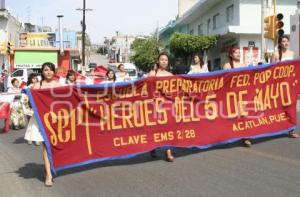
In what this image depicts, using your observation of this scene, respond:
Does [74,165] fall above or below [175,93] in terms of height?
below

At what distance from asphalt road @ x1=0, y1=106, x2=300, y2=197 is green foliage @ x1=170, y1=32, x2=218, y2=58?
28.8 meters

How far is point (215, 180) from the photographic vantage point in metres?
6.48

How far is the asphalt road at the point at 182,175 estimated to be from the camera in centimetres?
609

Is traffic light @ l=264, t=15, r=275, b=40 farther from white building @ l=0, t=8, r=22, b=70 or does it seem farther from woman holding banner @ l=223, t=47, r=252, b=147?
white building @ l=0, t=8, r=22, b=70

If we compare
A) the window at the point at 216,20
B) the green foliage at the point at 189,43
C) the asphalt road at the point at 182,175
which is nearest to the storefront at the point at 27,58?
the green foliage at the point at 189,43

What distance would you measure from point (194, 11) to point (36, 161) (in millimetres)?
34932

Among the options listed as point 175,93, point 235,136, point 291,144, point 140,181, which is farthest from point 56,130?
point 291,144

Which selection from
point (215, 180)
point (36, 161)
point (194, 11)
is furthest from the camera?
point (194, 11)

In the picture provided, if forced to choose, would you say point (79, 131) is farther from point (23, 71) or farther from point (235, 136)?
point (23, 71)

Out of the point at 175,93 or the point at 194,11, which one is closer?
the point at 175,93

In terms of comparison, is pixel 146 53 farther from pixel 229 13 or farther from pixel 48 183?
pixel 48 183

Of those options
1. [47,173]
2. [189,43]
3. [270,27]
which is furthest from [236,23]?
[47,173]

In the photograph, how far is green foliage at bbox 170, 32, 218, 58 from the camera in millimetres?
37094

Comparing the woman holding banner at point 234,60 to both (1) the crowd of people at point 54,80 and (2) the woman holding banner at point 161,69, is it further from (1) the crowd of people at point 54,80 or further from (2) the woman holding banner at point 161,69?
(2) the woman holding banner at point 161,69
